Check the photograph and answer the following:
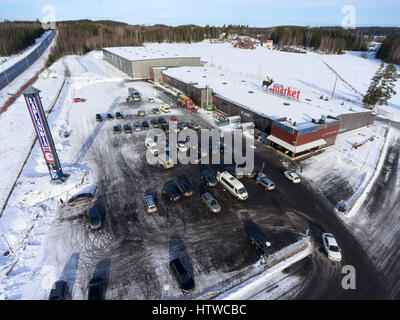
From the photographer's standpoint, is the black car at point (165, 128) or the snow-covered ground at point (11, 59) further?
the snow-covered ground at point (11, 59)

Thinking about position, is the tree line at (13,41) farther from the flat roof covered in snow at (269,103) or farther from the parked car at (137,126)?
the parked car at (137,126)

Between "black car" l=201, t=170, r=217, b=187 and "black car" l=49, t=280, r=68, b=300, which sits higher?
"black car" l=201, t=170, r=217, b=187

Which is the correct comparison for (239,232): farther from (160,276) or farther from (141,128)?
(141,128)

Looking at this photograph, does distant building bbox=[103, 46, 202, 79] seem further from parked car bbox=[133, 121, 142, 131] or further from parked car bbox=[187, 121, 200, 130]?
parked car bbox=[187, 121, 200, 130]

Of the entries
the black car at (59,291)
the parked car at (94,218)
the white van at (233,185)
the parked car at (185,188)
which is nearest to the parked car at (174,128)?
the white van at (233,185)

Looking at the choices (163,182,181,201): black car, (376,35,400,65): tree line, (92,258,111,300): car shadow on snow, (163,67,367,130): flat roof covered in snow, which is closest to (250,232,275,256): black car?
(163,182,181,201): black car
